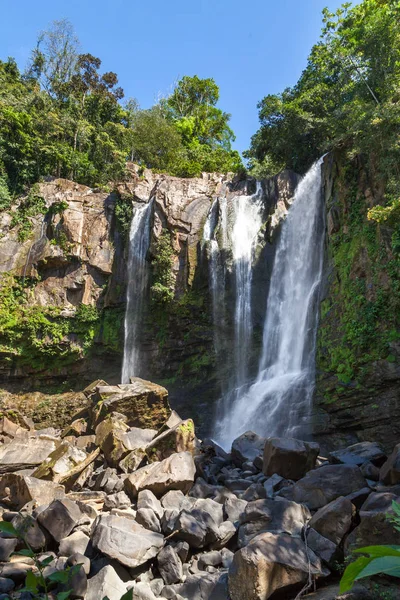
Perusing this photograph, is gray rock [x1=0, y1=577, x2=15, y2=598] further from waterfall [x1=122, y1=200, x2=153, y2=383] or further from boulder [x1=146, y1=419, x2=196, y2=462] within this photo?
waterfall [x1=122, y1=200, x2=153, y2=383]

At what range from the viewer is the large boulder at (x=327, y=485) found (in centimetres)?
544

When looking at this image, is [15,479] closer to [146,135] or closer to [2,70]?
[146,135]

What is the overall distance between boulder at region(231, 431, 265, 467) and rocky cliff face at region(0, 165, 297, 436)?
7.54 metres

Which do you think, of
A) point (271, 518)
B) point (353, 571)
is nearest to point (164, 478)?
point (271, 518)

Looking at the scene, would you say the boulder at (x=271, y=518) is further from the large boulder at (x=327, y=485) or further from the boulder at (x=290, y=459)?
the boulder at (x=290, y=459)

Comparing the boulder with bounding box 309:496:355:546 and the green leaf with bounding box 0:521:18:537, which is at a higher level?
the green leaf with bounding box 0:521:18:537

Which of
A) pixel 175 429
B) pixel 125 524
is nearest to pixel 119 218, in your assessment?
pixel 175 429

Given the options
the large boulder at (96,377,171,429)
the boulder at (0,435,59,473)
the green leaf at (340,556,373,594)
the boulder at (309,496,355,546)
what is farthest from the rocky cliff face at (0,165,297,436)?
the green leaf at (340,556,373,594)

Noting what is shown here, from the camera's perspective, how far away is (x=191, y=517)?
17.6 ft

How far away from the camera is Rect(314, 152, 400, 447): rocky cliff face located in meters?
10.1

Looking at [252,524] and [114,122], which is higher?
[114,122]

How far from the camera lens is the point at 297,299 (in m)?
14.9

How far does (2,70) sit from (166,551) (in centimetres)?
3338

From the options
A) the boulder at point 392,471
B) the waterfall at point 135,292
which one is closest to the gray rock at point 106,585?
the boulder at point 392,471
